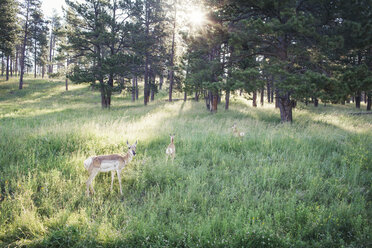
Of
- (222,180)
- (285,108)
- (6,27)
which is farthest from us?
(6,27)

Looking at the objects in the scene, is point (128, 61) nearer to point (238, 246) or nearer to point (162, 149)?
point (162, 149)

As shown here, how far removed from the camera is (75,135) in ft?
22.4

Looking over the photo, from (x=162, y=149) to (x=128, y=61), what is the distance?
1494 cm

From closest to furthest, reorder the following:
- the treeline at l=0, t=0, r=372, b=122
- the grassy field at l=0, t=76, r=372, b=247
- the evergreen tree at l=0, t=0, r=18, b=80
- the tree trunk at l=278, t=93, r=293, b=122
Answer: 1. the grassy field at l=0, t=76, r=372, b=247
2. the treeline at l=0, t=0, r=372, b=122
3. the tree trunk at l=278, t=93, r=293, b=122
4. the evergreen tree at l=0, t=0, r=18, b=80

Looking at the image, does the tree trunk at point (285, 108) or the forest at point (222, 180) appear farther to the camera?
the tree trunk at point (285, 108)

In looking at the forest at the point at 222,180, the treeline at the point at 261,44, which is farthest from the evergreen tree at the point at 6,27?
the forest at the point at 222,180

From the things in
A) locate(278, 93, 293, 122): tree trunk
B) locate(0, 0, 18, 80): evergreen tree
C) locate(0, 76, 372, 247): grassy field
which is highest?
locate(0, 0, 18, 80): evergreen tree

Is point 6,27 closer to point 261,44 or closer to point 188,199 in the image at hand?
point 261,44

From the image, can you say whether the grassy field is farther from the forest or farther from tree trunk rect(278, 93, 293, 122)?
tree trunk rect(278, 93, 293, 122)

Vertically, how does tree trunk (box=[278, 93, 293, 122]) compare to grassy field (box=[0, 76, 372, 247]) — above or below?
above

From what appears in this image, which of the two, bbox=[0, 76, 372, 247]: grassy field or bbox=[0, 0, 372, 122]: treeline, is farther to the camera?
bbox=[0, 0, 372, 122]: treeline

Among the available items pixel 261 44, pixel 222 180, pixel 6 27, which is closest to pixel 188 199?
pixel 222 180

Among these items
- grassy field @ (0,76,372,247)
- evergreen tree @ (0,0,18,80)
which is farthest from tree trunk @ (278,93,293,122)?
evergreen tree @ (0,0,18,80)

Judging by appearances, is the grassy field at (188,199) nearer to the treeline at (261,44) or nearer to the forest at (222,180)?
the forest at (222,180)
